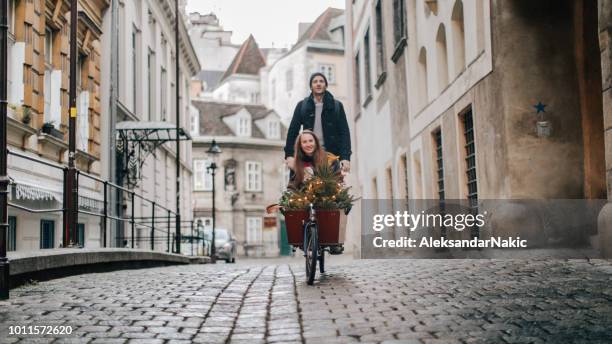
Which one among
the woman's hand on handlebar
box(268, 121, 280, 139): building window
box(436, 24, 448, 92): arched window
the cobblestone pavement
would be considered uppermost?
box(268, 121, 280, 139): building window

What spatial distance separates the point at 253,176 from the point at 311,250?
51.8 m

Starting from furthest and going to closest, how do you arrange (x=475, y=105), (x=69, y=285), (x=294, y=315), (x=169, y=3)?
(x=169, y=3) → (x=475, y=105) → (x=69, y=285) → (x=294, y=315)

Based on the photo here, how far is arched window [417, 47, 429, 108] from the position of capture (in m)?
19.3

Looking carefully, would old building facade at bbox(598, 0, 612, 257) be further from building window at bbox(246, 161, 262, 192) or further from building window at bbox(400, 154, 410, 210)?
building window at bbox(246, 161, 262, 192)

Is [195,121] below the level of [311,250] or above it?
above

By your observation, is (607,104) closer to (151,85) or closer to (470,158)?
(470,158)

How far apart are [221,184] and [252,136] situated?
15.0 feet

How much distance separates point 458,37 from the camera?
15625 mm

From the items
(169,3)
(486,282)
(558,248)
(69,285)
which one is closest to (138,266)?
(69,285)

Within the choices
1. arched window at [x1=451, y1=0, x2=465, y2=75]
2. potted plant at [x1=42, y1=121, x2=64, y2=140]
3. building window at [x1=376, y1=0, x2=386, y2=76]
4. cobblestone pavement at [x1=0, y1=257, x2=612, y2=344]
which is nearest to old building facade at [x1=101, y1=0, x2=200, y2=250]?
potted plant at [x1=42, y1=121, x2=64, y2=140]

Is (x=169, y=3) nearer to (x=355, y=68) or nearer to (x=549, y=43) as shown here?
(x=355, y=68)

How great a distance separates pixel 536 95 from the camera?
12203 mm

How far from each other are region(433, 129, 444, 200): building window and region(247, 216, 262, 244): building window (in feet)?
136

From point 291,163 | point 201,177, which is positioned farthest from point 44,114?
point 201,177
